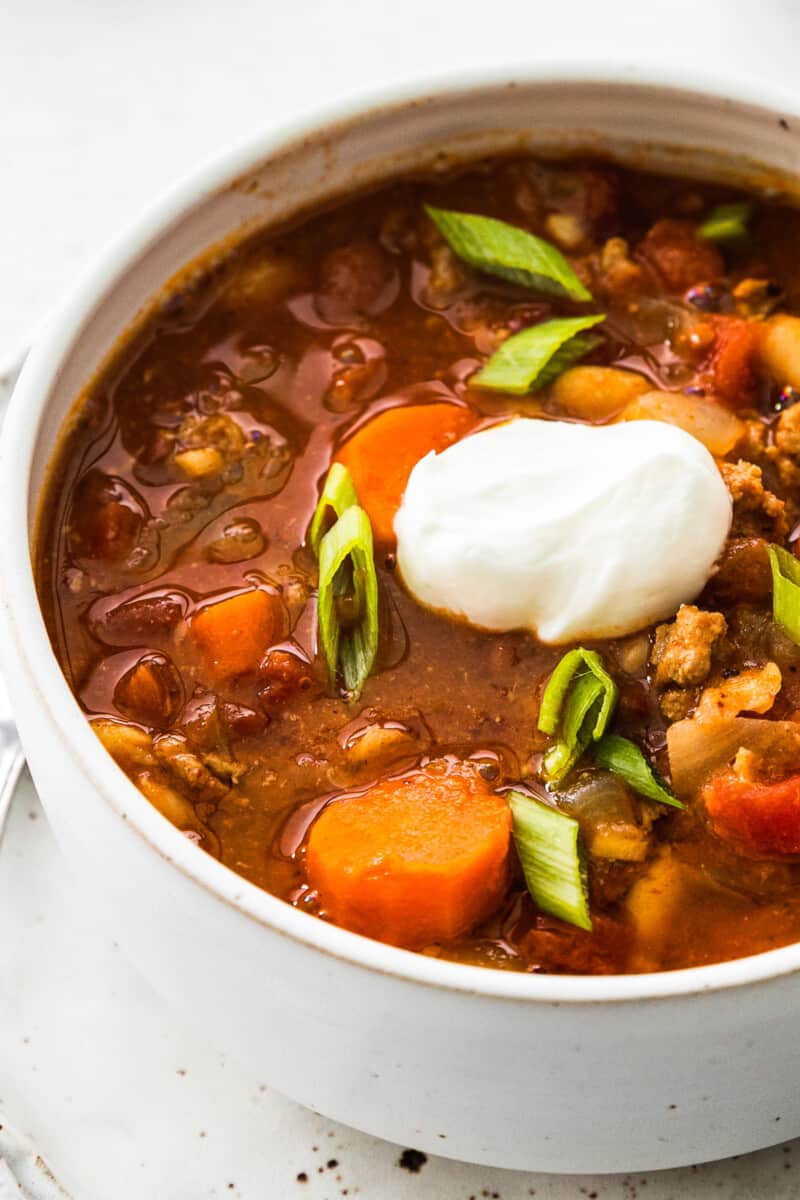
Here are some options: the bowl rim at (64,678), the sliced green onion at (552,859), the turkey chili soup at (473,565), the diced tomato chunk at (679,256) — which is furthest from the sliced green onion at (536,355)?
the sliced green onion at (552,859)

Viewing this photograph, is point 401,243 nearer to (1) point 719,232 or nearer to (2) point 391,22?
(1) point 719,232

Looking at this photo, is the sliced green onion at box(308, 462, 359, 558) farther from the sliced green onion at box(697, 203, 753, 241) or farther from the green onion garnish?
the sliced green onion at box(697, 203, 753, 241)

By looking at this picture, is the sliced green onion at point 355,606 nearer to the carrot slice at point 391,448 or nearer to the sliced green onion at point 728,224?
the carrot slice at point 391,448

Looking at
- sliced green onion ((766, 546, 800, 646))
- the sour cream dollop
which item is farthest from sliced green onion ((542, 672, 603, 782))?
sliced green onion ((766, 546, 800, 646))

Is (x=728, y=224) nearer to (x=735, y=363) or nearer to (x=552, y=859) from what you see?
(x=735, y=363)

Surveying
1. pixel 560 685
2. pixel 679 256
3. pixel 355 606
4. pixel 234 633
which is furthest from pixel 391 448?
pixel 679 256

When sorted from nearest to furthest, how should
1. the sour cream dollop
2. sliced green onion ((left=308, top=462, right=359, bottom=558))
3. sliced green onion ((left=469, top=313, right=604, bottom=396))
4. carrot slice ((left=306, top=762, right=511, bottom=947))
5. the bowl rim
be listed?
the bowl rim → carrot slice ((left=306, top=762, right=511, bottom=947)) → the sour cream dollop → sliced green onion ((left=308, top=462, right=359, bottom=558)) → sliced green onion ((left=469, top=313, right=604, bottom=396))
